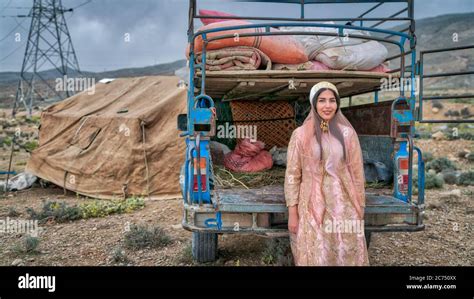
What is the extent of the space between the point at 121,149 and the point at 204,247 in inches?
173

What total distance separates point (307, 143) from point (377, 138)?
69.4 inches

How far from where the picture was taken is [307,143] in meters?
3.19

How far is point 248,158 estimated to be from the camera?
212 inches

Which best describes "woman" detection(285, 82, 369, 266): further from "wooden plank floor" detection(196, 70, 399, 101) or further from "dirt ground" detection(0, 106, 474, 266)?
"dirt ground" detection(0, 106, 474, 266)

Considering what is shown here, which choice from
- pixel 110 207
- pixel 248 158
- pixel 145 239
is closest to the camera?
pixel 145 239

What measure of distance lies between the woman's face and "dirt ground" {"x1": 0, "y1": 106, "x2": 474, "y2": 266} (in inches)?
78.7

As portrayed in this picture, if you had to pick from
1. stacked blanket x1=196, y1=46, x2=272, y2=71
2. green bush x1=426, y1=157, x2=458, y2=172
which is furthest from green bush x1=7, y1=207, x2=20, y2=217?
green bush x1=426, y1=157, x2=458, y2=172

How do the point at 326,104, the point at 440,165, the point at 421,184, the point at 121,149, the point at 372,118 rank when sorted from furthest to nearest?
the point at 440,165 < the point at 121,149 < the point at 372,118 < the point at 421,184 < the point at 326,104

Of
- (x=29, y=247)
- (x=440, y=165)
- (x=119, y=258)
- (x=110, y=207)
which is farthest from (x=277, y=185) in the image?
(x=440, y=165)

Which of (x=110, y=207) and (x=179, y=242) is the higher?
(x=110, y=207)

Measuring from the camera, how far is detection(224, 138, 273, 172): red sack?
17.3 ft

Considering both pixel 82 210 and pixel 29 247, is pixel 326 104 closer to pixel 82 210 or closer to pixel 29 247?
pixel 29 247

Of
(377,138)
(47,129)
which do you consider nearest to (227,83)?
(377,138)
